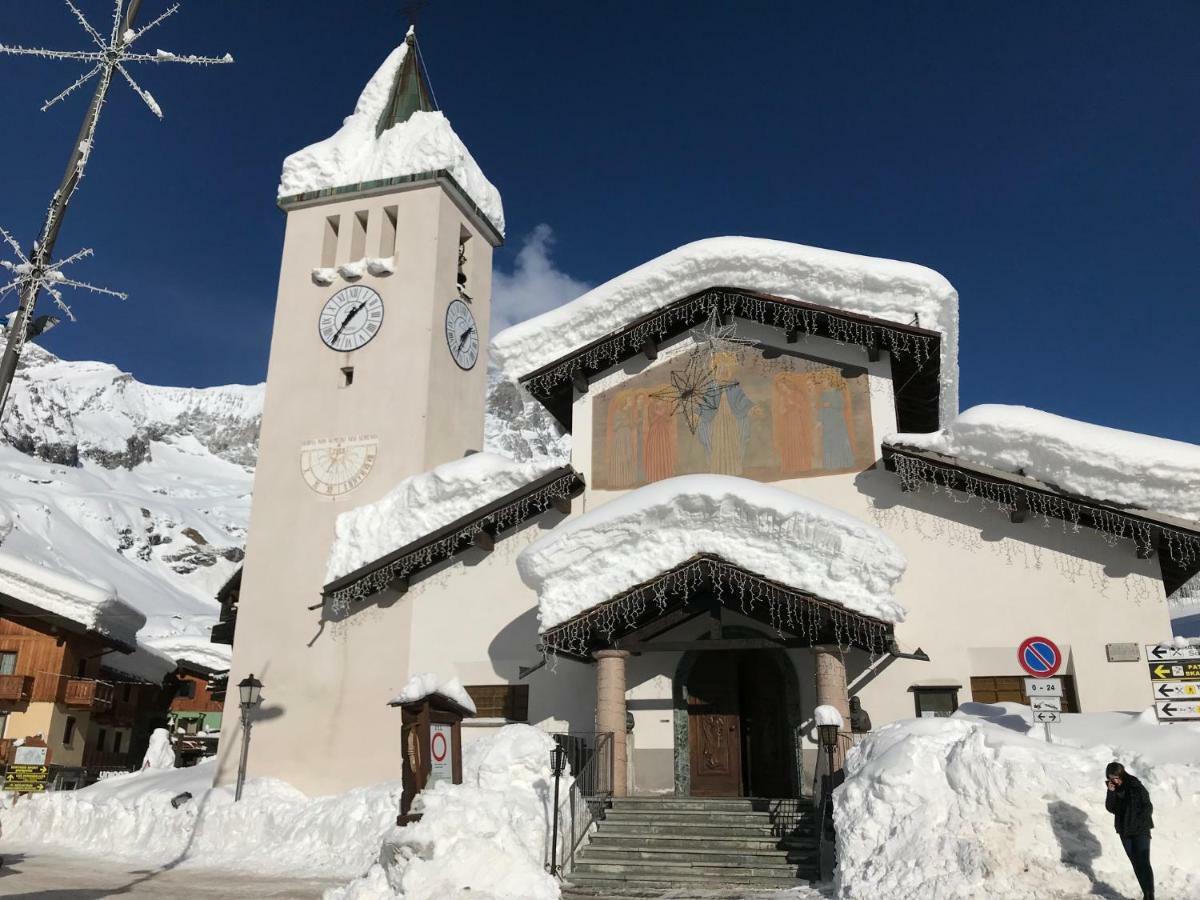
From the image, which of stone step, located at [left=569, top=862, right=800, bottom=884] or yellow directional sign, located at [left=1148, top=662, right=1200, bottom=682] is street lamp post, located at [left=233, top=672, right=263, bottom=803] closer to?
stone step, located at [left=569, top=862, right=800, bottom=884]

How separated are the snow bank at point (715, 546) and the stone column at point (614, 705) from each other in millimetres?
1031

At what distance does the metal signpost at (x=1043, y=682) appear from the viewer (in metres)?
9.72

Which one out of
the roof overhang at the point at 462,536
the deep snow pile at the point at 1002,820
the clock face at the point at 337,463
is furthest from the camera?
the clock face at the point at 337,463

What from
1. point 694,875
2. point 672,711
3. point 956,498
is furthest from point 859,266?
point 694,875

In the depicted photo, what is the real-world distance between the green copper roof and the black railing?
54.0 ft

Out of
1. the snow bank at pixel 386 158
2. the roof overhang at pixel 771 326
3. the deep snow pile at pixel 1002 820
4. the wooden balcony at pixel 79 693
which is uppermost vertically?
the snow bank at pixel 386 158

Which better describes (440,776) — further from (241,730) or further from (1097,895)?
(241,730)

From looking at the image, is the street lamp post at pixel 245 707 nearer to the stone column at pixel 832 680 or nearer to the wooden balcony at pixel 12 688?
the stone column at pixel 832 680

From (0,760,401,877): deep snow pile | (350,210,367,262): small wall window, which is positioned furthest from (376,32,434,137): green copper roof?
(0,760,401,877): deep snow pile

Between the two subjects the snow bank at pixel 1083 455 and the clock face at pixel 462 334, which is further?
the clock face at pixel 462 334

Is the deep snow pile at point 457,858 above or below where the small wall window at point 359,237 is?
below

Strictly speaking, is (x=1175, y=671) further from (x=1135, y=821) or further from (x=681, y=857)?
(x=681, y=857)

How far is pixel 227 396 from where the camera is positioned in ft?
572

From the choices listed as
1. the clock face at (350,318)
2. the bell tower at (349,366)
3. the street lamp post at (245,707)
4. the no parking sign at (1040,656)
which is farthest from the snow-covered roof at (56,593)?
the no parking sign at (1040,656)
